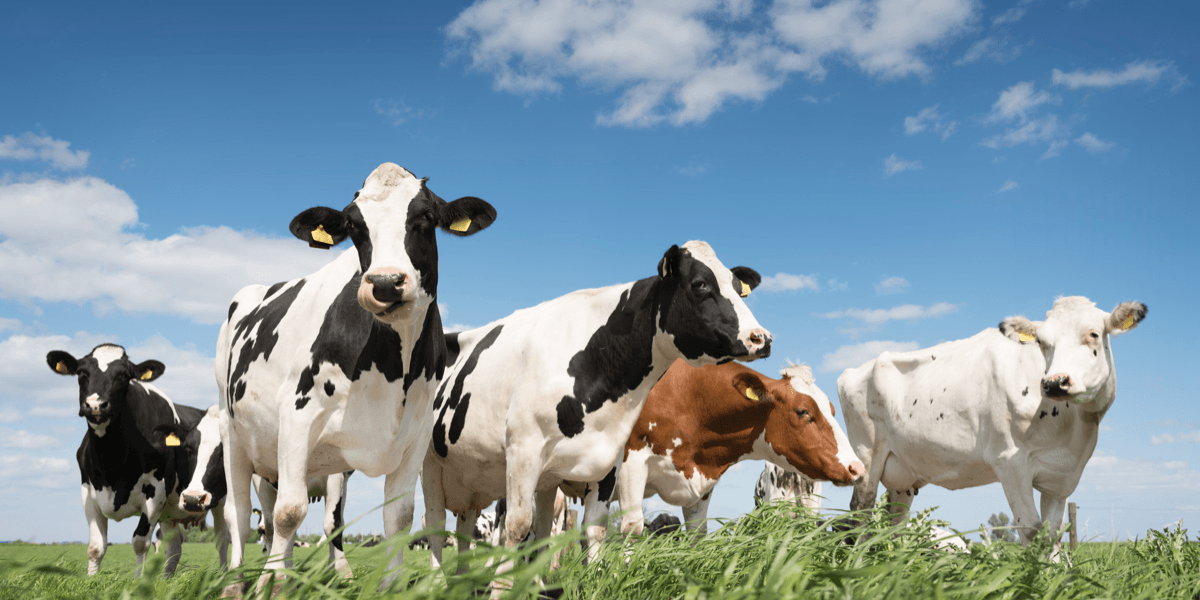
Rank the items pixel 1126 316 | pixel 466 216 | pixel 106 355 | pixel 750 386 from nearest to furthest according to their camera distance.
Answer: pixel 466 216
pixel 1126 316
pixel 750 386
pixel 106 355

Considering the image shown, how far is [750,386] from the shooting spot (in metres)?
8.83

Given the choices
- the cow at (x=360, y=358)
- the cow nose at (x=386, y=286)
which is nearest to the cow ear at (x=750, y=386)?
the cow at (x=360, y=358)

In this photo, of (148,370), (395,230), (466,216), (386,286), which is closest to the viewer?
(386,286)

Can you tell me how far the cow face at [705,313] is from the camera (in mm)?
6117

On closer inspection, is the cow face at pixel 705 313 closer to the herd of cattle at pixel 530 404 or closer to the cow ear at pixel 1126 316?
the herd of cattle at pixel 530 404

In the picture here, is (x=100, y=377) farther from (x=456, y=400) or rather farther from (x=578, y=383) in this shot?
(x=578, y=383)

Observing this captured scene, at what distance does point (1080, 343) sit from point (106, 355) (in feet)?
41.9

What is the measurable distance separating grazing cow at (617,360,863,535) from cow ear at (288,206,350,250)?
13.4 ft

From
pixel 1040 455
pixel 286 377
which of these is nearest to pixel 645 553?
pixel 286 377

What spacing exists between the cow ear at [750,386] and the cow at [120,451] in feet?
24.3

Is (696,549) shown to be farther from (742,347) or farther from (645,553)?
(742,347)

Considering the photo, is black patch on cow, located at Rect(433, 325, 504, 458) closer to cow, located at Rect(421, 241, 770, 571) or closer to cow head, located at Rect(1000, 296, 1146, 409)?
cow, located at Rect(421, 241, 770, 571)

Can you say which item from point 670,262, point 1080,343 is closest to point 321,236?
point 670,262

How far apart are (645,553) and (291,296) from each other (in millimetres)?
3743
